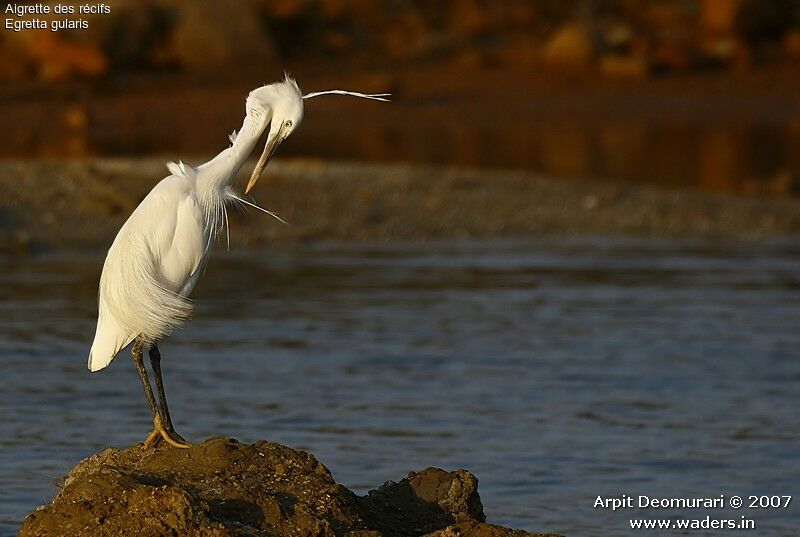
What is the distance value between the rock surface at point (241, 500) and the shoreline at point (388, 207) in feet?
31.0

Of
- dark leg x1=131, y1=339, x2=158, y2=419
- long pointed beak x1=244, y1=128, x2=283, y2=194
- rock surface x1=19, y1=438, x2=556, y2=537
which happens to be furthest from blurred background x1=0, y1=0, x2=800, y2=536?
long pointed beak x1=244, y1=128, x2=283, y2=194

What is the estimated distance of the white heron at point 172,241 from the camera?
22.7 ft

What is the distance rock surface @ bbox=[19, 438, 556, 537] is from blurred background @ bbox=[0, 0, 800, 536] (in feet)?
4.49

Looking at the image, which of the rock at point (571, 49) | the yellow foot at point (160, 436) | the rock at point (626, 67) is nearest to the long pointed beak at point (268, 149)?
the yellow foot at point (160, 436)

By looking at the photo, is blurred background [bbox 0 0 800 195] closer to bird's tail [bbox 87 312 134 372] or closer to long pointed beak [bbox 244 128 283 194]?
long pointed beak [bbox 244 128 283 194]

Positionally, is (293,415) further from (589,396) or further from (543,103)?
(543,103)

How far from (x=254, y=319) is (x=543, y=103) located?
55.1ft

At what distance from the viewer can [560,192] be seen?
18.2m

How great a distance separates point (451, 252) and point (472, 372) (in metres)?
4.72

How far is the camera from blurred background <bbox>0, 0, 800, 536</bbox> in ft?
29.1

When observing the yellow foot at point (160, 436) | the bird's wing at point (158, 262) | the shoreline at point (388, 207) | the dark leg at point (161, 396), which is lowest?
the yellow foot at point (160, 436)

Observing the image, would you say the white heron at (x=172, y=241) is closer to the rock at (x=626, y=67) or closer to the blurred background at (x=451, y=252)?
the blurred background at (x=451, y=252)

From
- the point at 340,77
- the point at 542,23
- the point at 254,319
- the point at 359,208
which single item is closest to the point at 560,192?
the point at 359,208

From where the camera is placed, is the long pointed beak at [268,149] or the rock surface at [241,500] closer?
the rock surface at [241,500]
